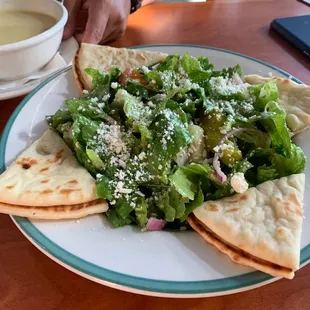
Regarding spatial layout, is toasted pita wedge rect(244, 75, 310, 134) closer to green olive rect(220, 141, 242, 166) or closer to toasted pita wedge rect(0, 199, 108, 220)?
green olive rect(220, 141, 242, 166)

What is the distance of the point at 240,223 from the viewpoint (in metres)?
1.07

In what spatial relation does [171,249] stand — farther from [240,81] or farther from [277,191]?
[240,81]

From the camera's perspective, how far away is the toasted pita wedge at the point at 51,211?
109 centimetres

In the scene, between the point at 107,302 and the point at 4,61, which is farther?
the point at 4,61

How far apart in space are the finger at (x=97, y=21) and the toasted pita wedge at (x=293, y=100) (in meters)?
0.85

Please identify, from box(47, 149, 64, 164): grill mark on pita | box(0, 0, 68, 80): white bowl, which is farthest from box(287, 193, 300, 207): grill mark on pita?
box(0, 0, 68, 80): white bowl

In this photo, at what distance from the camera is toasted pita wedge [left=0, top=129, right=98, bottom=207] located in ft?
3.67

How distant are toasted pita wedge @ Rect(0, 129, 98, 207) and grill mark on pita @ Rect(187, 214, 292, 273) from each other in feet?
0.91

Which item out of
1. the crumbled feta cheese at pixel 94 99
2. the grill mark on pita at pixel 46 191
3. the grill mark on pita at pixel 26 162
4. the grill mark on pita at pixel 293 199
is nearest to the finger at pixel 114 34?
the crumbled feta cheese at pixel 94 99

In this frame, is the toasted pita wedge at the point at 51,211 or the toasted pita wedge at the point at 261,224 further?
the toasted pita wedge at the point at 51,211

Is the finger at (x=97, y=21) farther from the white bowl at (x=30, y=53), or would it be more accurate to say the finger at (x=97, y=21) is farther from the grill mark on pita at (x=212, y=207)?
the grill mark on pita at (x=212, y=207)

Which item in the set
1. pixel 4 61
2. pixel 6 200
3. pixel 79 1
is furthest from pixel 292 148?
pixel 79 1

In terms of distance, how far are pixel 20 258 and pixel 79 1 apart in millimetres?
1586

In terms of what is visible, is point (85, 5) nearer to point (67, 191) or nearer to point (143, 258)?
point (67, 191)
